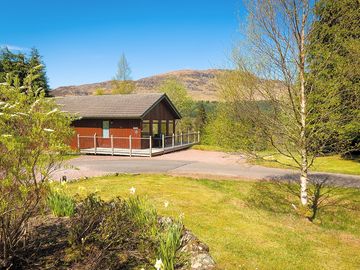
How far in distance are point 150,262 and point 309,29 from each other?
8781mm

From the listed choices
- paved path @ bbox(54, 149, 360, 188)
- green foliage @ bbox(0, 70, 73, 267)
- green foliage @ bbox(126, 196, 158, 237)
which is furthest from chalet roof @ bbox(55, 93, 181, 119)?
green foliage @ bbox(0, 70, 73, 267)

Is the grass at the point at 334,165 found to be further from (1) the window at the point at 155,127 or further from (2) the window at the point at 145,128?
(1) the window at the point at 155,127

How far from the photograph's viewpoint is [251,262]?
5.86 m

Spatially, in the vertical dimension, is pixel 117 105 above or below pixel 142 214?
above

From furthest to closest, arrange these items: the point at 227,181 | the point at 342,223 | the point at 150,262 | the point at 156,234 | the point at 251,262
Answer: the point at 227,181 < the point at 342,223 < the point at 251,262 < the point at 156,234 < the point at 150,262

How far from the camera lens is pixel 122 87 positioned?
53750 mm

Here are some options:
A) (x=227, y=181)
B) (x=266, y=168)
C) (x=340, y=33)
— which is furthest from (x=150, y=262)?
Answer: (x=266, y=168)

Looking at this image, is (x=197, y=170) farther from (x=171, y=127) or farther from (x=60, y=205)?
(x=171, y=127)

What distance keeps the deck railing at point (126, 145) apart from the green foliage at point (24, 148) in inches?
747

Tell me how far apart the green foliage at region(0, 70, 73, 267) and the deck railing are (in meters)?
19.0

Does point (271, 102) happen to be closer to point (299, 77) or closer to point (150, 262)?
point (299, 77)

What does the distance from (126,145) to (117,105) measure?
14.9 feet

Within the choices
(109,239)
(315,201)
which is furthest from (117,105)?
(109,239)

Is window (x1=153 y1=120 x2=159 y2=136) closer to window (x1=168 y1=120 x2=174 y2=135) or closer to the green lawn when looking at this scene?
window (x1=168 y1=120 x2=174 y2=135)
